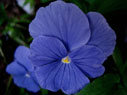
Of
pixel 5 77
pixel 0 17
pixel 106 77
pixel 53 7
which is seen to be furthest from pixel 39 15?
pixel 5 77

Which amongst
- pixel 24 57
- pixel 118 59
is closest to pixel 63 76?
pixel 118 59

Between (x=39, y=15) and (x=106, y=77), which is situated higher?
(x=39, y=15)

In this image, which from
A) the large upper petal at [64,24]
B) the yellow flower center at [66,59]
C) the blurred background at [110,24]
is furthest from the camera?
the blurred background at [110,24]

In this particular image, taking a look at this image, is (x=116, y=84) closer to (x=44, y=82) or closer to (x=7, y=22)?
(x=44, y=82)

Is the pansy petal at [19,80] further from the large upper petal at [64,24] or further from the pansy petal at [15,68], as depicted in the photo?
the large upper petal at [64,24]

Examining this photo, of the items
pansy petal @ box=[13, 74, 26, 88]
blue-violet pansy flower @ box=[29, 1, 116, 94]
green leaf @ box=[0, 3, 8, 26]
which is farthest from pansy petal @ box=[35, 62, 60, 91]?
green leaf @ box=[0, 3, 8, 26]

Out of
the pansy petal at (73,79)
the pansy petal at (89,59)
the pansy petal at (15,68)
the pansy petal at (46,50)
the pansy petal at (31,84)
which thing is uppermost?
the pansy petal at (46,50)

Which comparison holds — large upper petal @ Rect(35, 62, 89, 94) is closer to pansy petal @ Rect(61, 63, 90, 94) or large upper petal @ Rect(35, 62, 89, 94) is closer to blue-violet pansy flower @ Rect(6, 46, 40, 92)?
pansy petal @ Rect(61, 63, 90, 94)

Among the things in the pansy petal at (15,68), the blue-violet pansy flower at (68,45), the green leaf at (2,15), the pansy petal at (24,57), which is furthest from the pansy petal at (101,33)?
the green leaf at (2,15)
